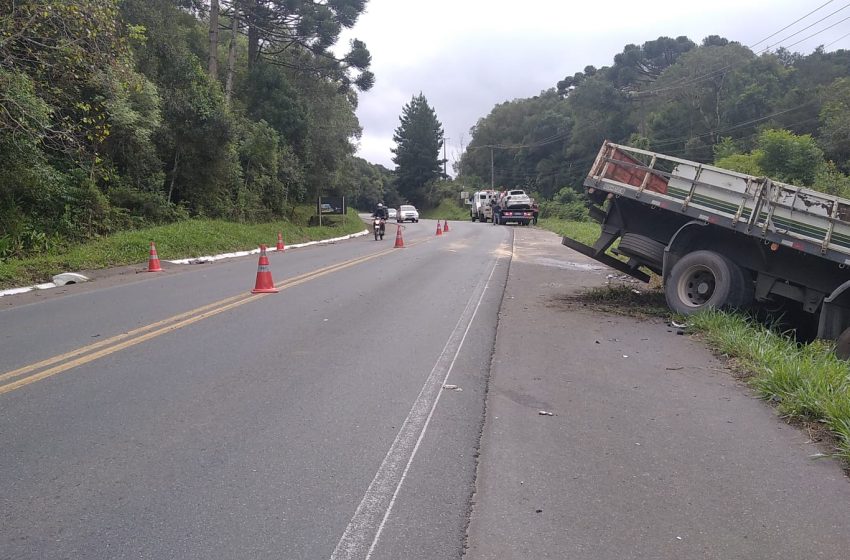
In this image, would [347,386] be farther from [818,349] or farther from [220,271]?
[220,271]

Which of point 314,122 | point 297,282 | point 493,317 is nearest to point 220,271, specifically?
point 297,282

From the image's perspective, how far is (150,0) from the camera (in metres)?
22.3

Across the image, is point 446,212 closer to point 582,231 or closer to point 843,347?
point 582,231

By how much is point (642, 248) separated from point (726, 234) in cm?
143

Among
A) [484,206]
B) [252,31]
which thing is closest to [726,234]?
[252,31]

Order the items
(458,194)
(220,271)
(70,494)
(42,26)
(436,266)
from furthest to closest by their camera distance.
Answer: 1. (458,194)
2. (436,266)
3. (220,271)
4. (42,26)
5. (70,494)

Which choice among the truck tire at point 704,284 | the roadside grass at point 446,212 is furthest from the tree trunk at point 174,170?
the roadside grass at point 446,212

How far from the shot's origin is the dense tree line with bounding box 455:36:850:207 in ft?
127

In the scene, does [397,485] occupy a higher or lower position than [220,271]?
higher

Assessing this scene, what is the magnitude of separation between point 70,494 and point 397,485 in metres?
1.93

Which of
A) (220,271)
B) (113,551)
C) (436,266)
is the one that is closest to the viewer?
(113,551)

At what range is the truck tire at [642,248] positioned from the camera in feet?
36.5

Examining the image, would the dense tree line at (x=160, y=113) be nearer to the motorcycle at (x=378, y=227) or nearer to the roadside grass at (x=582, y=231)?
the motorcycle at (x=378, y=227)

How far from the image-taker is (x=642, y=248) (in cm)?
1126
